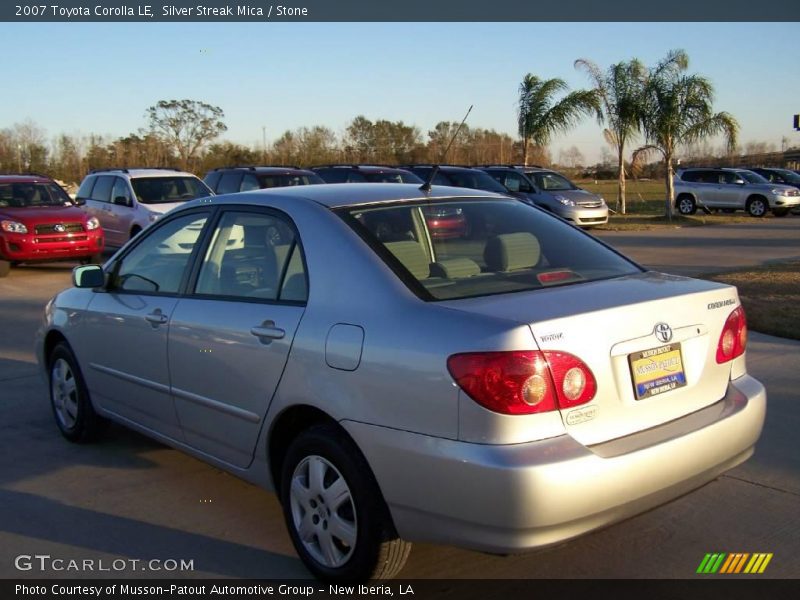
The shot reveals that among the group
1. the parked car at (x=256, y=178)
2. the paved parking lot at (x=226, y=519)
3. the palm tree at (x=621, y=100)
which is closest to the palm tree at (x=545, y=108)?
the palm tree at (x=621, y=100)

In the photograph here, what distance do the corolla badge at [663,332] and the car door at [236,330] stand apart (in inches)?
58.8

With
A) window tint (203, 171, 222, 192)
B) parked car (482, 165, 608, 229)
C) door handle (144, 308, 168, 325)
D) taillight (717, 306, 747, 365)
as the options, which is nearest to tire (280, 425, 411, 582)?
door handle (144, 308, 168, 325)

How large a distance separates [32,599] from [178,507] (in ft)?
3.19

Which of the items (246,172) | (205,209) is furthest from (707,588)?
(246,172)

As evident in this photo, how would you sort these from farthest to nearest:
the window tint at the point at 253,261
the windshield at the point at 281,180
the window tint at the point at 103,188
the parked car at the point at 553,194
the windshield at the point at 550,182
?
1. the windshield at the point at 550,182
2. the parked car at the point at 553,194
3. the windshield at the point at 281,180
4. the window tint at the point at 103,188
5. the window tint at the point at 253,261

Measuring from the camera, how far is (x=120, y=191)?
16516 mm

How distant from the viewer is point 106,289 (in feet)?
16.9

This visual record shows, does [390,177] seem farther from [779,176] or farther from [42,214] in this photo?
[779,176]

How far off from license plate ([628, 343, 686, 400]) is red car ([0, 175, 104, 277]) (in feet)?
43.7

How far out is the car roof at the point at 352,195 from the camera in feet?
13.2

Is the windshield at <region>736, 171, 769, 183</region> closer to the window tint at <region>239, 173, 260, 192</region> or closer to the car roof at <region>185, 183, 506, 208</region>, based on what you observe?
the window tint at <region>239, 173, 260, 192</region>

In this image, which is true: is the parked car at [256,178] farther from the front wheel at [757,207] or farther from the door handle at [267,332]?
the front wheel at [757,207]

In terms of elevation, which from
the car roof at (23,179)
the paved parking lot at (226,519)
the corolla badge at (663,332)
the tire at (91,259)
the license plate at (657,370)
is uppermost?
the car roof at (23,179)

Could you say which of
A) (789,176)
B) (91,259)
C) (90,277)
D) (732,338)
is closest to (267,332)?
(90,277)
